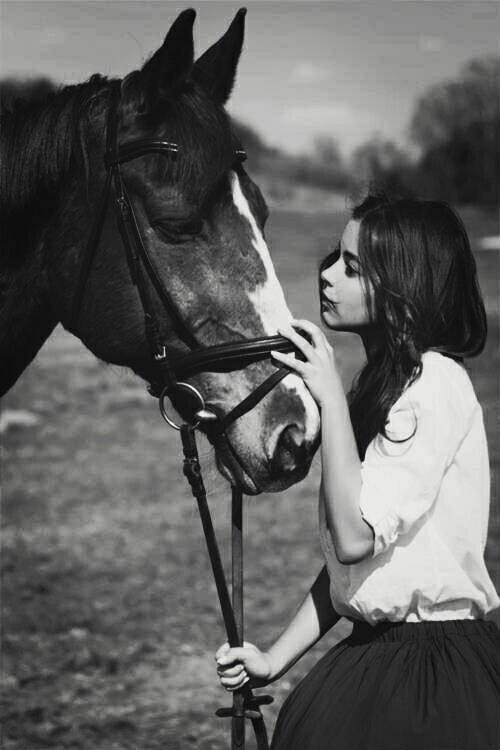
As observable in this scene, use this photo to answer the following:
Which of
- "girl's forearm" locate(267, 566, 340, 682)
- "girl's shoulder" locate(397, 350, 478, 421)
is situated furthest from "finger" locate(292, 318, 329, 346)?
"girl's forearm" locate(267, 566, 340, 682)

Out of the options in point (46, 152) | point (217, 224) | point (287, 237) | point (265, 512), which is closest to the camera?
point (217, 224)

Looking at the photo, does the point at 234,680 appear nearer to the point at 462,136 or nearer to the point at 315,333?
the point at 315,333

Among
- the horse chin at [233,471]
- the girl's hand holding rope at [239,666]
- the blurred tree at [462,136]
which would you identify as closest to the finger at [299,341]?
the horse chin at [233,471]

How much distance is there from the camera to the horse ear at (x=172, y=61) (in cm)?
214

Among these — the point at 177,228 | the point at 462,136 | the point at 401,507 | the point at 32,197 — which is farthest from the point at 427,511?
the point at 462,136

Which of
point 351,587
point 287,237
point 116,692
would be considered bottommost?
point 116,692

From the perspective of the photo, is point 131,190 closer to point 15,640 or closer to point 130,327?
point 130,327

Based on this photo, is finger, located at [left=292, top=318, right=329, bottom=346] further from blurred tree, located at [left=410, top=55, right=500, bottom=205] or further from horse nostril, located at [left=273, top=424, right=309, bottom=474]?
blurred tree, located at [left=410, top=55, right=500, bottom=205]

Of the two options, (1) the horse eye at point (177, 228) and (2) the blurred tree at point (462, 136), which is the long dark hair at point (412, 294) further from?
(2) the blurred tree at point (462, 136)

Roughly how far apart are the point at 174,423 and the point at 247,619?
10.5 ft

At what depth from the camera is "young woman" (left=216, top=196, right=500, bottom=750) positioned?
71.7 inches

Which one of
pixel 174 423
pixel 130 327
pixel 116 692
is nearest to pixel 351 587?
pixel 174 423

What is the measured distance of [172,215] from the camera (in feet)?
7.34

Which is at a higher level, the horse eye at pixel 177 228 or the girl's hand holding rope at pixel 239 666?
the horse eye at pixel 177 228
